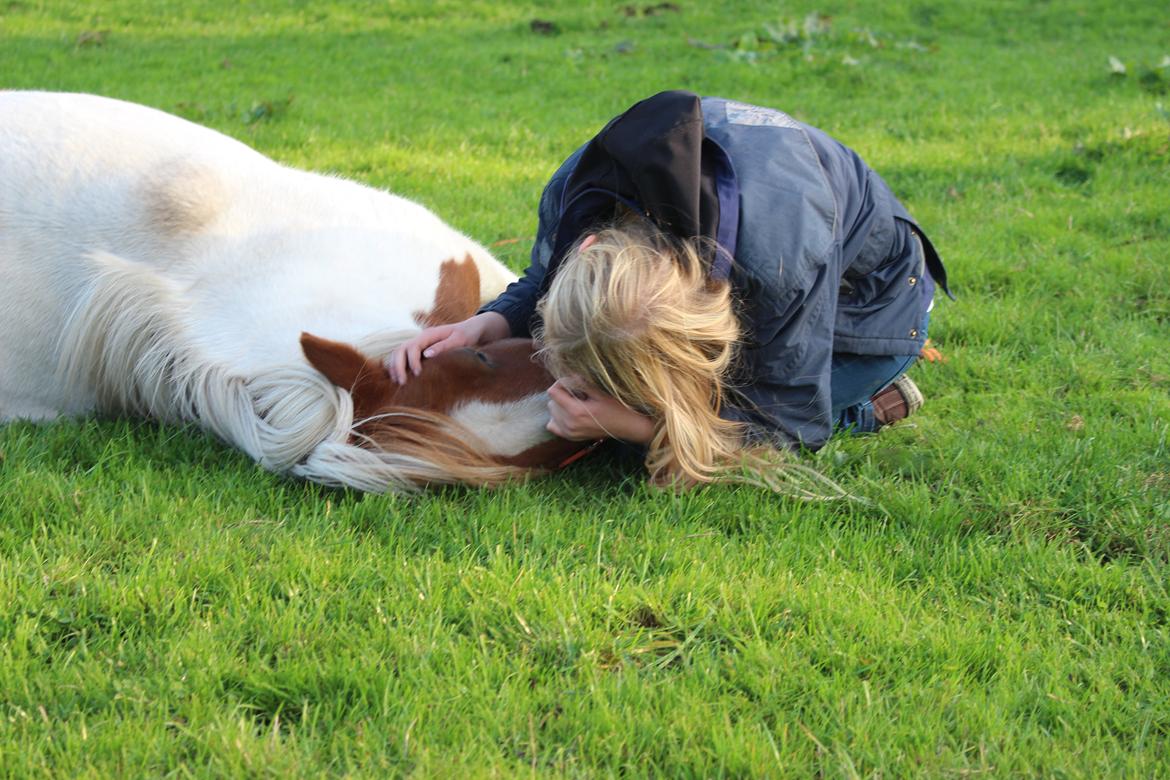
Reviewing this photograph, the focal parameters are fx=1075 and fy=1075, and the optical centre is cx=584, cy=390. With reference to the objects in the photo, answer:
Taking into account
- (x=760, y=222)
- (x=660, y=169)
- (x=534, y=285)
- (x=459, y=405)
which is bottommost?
(x=459, y=405)

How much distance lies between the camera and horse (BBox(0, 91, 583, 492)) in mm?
2961

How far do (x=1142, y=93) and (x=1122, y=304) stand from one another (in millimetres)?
5036

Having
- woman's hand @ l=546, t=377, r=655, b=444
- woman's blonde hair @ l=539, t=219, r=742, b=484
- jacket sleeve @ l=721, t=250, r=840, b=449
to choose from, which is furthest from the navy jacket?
woman's hand @ l=546, t=377, r=655, b=444

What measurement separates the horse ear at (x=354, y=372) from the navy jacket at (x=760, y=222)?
0.54 metres

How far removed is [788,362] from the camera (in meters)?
3.03

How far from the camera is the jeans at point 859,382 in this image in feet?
11.6

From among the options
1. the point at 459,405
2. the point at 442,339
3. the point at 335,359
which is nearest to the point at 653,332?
the point at 459,405

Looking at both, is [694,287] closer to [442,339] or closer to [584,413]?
[584,413]

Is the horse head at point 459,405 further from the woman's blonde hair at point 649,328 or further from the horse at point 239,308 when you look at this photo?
the woman's blonde hair at point 649,328

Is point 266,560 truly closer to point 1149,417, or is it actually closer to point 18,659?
point 18,659

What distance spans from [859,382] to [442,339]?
1.38m

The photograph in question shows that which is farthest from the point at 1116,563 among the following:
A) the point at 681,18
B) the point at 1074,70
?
the point at 681,18

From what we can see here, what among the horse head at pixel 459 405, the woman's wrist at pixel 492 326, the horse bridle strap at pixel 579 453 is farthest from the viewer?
the woman's wrist at pixel 492 326

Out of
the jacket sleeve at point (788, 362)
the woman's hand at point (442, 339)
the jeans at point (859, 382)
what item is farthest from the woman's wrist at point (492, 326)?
the jeans at point (859, 382)
